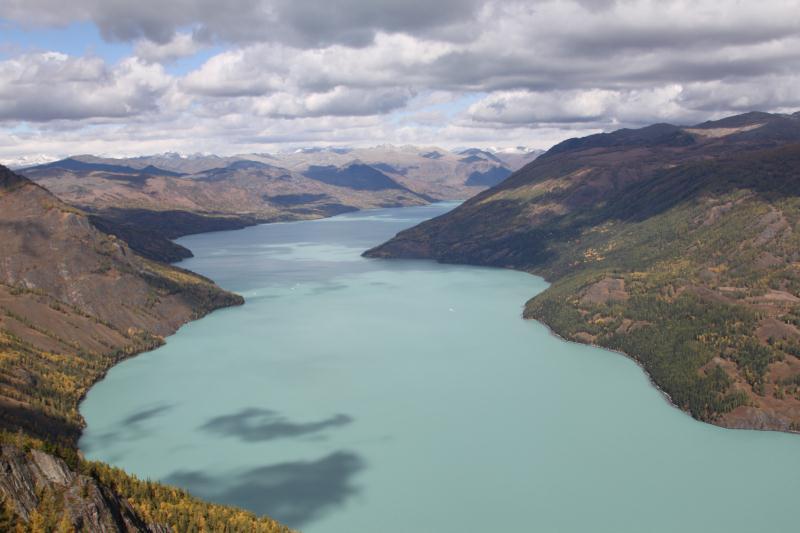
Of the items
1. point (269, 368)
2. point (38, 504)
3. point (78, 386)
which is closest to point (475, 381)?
point (269, 368)

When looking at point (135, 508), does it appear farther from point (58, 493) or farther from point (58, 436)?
point (58, 436)

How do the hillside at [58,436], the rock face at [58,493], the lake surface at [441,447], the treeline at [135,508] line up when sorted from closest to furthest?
1. the treeline at [135,508]
2. the rock face at [58,493]
3. the hillside at [58,436]
4. the lake surface at [441,447]

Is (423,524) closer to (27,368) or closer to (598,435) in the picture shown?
(598,435)

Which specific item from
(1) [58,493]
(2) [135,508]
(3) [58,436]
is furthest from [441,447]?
(3) [58,436]

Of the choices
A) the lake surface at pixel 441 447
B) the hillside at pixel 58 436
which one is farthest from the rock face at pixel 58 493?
the lake surface at pixel 441 447

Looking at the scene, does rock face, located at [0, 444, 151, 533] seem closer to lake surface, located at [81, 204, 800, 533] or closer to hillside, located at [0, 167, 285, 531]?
hillside, located at [0, 167, 285, 531]

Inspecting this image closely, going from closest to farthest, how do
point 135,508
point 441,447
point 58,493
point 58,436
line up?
point 58,493 → point 135,508 → point 58,436 → point 441,447

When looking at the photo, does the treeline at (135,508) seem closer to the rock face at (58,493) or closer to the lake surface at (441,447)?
the rock face at (58,493)

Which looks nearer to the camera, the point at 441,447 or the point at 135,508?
the point at 135,508
